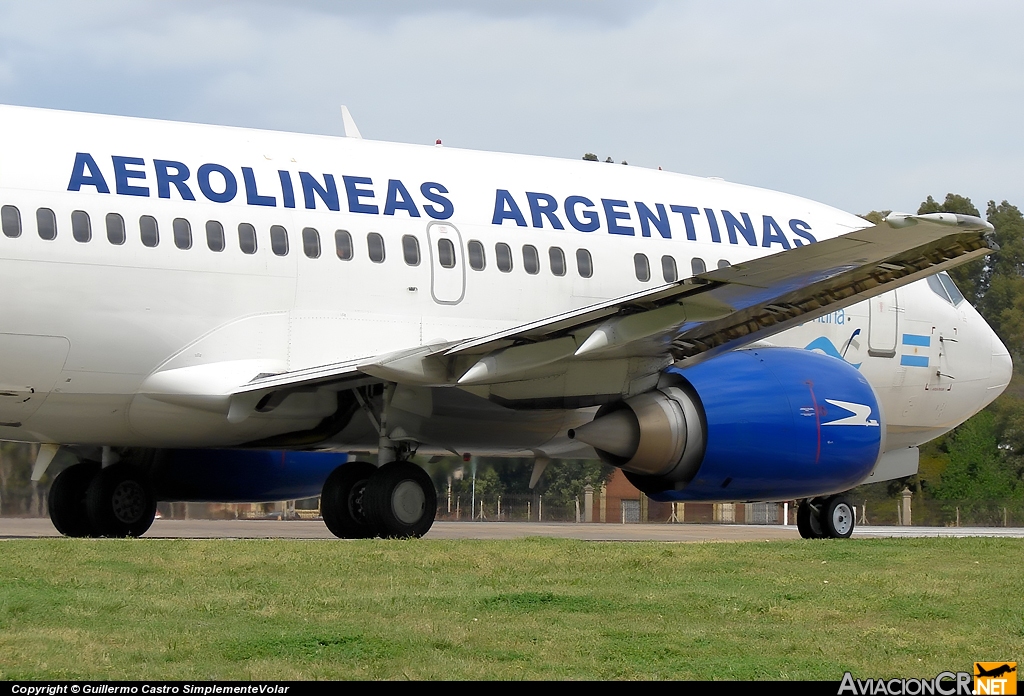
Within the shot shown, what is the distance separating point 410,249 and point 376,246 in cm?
38

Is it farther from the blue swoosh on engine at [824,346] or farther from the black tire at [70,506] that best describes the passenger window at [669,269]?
the black tire at [70,506]

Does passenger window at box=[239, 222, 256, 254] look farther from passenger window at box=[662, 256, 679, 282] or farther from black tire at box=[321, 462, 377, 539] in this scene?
passenger window at box=[662, 256, 679, 282]

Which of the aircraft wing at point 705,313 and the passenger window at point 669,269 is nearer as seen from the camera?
the aircraft wing at point 705,313

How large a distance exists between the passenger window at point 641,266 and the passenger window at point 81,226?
6.16m

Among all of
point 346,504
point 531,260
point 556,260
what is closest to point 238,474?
point 346,504

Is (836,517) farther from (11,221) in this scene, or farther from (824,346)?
(11,221)

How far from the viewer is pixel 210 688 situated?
19.1 ft

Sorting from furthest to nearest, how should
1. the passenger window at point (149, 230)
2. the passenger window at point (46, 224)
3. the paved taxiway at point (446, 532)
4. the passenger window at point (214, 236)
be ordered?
the paved taxiway at point (446, 532)
the passenger window at point (214, 236)
the passenger window at point (149, 230)
the passenger window at point (46, 224)

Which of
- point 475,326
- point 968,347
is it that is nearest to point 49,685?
point 475,326

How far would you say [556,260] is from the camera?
15711mm

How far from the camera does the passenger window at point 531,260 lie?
15508 mm

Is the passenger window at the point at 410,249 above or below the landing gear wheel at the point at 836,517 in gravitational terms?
above

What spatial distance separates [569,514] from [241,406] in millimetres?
27537

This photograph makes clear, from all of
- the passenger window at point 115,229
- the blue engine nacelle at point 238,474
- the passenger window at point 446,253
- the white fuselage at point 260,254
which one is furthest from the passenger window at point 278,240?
the blue engine nacelle at point 238,474
